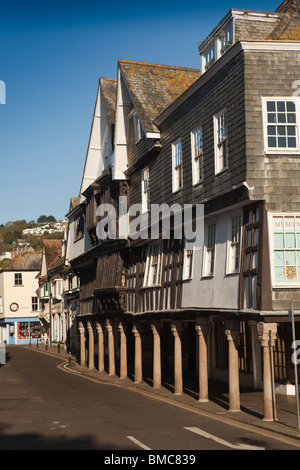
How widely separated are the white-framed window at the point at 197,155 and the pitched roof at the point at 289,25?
425cm

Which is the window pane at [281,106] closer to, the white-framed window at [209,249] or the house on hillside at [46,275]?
the white-framed window at [209,249]

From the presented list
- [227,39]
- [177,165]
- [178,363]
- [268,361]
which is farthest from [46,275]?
[268,361]

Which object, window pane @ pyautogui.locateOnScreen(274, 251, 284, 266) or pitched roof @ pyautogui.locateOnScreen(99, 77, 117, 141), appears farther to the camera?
pitched roof @ pyautogui.locateOnScreen(99, 77, 117, 141)

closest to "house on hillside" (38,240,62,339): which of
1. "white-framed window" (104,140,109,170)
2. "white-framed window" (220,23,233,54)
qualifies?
"white-framed window" (104,140,109,170)

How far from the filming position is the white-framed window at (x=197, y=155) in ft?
73.0

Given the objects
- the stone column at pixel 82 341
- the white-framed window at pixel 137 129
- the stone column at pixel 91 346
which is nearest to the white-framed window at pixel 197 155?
the white-framed window at pixel 137 129

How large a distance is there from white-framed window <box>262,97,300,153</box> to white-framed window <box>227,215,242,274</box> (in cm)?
248

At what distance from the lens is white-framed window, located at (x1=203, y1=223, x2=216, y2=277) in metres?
21.4

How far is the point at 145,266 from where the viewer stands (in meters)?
29.0

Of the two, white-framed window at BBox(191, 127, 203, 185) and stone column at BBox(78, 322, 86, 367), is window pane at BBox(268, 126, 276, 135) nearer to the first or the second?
white-framed window at BBox(191, 127, 203, 185)

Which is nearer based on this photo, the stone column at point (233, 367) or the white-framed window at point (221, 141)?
the stone column at point (233, 367)

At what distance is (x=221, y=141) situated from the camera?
805 inches
